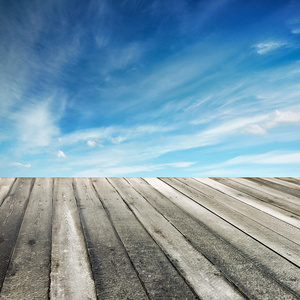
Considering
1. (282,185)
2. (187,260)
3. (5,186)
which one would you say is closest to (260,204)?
(282,185)

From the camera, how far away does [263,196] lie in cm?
241

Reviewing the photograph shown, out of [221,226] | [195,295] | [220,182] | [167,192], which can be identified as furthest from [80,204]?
[220,182]

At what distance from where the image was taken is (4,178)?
109 inches

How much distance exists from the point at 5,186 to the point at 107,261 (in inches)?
71.8

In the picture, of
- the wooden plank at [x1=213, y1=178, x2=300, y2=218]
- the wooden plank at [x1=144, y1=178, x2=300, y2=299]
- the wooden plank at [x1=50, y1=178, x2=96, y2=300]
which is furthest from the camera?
the wooden plank at [x1=213, y1=178, x2=300, y2=218]

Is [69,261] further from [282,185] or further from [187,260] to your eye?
[282,185]

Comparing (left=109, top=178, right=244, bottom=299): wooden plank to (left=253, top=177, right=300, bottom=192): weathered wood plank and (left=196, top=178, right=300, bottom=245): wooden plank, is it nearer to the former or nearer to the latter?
(left=196, top=178, right=300, bottom=245): wooden plank

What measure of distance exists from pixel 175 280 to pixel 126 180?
195 centimetres

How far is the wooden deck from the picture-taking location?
3.02ft

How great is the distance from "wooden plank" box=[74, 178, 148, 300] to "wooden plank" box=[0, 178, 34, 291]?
0.35 metres

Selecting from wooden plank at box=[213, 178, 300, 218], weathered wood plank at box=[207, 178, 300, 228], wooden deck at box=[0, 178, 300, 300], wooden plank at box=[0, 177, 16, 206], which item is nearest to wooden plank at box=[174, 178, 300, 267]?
wooden deck at box=[0, 178, 300, 300]

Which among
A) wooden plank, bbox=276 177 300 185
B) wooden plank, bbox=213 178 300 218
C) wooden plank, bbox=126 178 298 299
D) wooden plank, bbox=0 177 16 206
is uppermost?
wooden plank, bbox=0 177 16 206

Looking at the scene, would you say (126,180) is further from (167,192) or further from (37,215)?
(37,215)

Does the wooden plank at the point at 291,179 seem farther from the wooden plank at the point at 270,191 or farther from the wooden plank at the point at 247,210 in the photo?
the wooden plank at the point at 247,210
